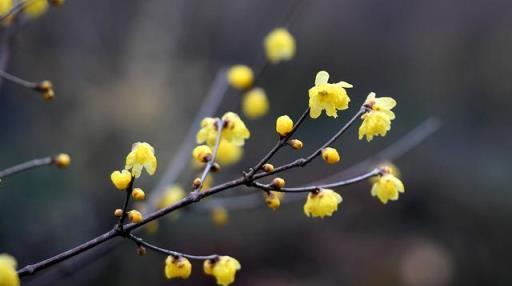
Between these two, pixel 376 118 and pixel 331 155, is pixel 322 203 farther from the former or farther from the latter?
pixel 376 118

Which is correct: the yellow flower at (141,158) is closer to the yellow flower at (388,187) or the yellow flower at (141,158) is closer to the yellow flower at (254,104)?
the yellow flower at (388,187)

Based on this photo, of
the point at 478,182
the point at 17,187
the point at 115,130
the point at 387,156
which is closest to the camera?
the point at 387,156

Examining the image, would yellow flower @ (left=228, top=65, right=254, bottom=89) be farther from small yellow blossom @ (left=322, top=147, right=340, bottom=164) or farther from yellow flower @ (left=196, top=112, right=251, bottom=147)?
small yellow blossom @ (left=322, top=147, right=340, bottom=164)

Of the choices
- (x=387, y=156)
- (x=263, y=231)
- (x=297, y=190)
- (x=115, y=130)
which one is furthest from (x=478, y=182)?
(x=297, y=190)

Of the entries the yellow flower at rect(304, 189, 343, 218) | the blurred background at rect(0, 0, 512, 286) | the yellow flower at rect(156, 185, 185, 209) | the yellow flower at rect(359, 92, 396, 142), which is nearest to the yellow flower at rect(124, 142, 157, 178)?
the yellow flower at rect(304, 189, 343, 218)

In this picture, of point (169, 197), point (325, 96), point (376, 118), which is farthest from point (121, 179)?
point (169, 197)

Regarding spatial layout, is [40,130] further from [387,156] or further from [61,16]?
[387,156]
